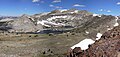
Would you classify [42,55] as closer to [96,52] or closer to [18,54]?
[18,54]

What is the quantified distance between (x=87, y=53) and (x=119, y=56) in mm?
2497

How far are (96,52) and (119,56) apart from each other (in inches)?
66.1

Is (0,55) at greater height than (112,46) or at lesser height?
lesser

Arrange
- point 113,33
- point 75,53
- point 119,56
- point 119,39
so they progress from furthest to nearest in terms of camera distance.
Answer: point 75,53 < point 113,33 < point 119,39 < point 119,56

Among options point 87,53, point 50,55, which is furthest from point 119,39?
point 50,55

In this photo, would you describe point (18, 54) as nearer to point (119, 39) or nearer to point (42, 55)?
point (42, 55)

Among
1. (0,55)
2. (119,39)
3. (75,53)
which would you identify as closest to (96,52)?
(119,39)

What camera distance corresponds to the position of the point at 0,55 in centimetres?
5859

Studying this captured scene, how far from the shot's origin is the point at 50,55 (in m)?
61.5

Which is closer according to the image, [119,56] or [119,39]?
[119,56]

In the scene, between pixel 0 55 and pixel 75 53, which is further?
pixel 0 55

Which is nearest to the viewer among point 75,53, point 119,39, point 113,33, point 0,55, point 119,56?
point 119,56

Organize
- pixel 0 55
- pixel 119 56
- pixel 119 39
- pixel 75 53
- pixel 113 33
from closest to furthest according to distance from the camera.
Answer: pixel 119 56, pixel 119 39, pixel 113 33, pixel 75 53, pixel 0 55

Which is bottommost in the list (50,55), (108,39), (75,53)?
(50,55)
